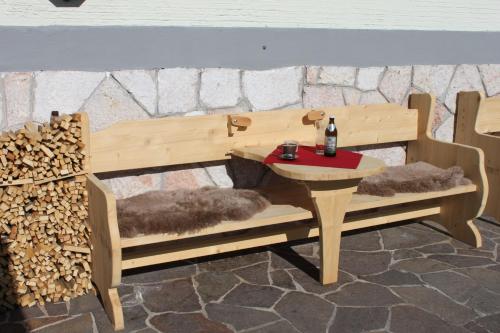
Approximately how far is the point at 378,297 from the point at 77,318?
2.08 meters

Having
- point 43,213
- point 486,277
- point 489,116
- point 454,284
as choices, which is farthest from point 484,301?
point 43,213

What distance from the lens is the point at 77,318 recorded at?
350 cm

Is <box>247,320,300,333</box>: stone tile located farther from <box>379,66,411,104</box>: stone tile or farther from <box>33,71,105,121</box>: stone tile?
<box>379,66,411,104</box>: stone tile

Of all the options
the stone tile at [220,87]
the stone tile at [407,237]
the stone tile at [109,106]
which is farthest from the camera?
the stone tile at [407,237]

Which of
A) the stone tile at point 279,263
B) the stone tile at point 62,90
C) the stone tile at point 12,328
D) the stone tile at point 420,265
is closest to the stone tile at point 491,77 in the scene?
the stone tile at point 420,265

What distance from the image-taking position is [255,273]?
415 centimetres

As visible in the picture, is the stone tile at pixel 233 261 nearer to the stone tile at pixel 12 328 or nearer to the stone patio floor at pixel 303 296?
the stone patio floor at pixel 303 296

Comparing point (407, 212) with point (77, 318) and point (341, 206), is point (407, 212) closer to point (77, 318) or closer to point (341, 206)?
point (341, 206)

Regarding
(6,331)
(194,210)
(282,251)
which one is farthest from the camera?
(282,251)

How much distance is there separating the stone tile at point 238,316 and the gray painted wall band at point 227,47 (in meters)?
2.00

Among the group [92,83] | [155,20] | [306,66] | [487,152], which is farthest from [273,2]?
[487,152]

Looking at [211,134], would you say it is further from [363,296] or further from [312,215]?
[363,296]

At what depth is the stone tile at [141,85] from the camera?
4195 millimetres

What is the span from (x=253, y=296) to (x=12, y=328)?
1607mm
